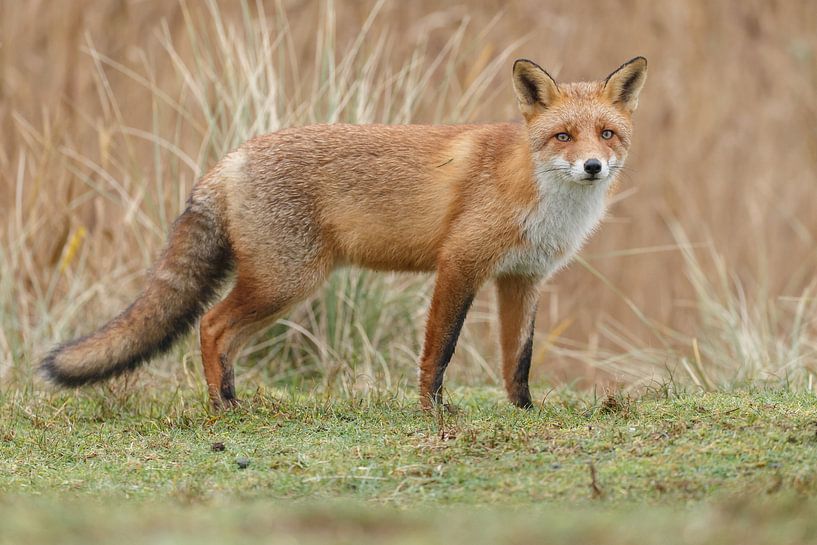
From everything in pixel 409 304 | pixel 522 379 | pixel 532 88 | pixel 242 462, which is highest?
pixel 532 88

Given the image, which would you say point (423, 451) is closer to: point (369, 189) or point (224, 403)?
point (224, 403)

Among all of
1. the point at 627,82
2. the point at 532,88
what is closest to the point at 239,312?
the point at 532,88

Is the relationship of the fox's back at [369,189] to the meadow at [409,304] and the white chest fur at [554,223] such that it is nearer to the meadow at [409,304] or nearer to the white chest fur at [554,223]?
the white chest fur at [554,223]

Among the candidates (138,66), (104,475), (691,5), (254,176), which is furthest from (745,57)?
(104,475)

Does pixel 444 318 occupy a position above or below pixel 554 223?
below

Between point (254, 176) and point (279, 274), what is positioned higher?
point (254, 176)

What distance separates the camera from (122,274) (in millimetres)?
8508

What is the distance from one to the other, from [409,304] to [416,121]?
155 centimetres

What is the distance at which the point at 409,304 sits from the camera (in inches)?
318

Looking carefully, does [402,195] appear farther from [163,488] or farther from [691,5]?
[691,5]

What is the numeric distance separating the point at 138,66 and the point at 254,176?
4.62 metres

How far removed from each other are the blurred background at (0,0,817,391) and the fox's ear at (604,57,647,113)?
1.84 metres

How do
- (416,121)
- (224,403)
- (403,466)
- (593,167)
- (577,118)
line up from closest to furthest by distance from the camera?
(403,466)
(593,167)
(577,118)
(224,403)
(416,121)

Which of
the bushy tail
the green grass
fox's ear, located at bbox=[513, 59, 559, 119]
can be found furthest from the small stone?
fox's ear, located at bbox=[513, 59, 559, 119]
